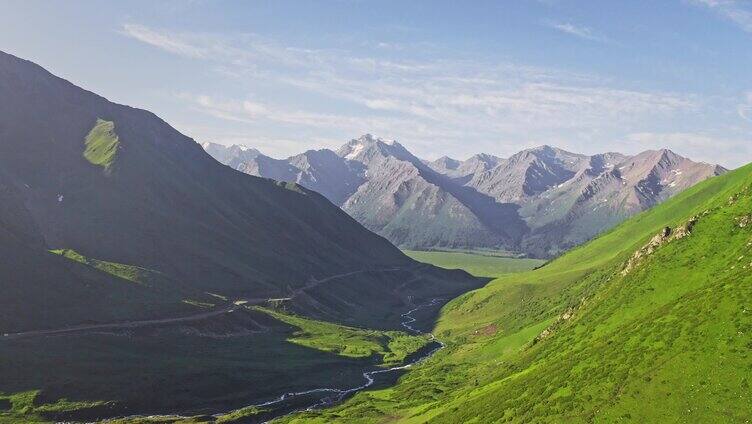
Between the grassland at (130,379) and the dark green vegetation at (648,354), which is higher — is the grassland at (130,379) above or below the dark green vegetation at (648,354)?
below

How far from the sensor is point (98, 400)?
14825 centimetres

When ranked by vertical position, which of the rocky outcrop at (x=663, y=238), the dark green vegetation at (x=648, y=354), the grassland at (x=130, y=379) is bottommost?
the grassland at (x=130, y=379)

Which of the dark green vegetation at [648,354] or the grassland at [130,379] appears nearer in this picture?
the dark green vegetation at [648,354]

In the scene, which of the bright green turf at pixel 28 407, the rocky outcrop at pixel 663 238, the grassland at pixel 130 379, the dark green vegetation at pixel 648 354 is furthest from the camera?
the grassland at pixel 130 379

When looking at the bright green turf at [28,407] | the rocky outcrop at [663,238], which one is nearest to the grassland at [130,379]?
the bright green turf at [28,407]

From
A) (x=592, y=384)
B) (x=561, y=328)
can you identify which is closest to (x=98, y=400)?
(x=561, y=328)

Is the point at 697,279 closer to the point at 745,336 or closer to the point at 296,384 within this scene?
the point at 745,336

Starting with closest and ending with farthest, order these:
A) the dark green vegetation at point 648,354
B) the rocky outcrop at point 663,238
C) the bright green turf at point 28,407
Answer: the dark green vegetation at point 648,354, the rocky outcrop at point 663,238, the bright green turf at point 28,407

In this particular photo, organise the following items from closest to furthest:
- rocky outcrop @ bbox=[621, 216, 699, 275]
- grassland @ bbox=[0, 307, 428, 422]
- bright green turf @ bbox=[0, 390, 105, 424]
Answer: rocky outcrop @ bbox=[621, 216, 699, 275]
bright green turf @ bbox=[0, 390, 105, 424]
grassland @ bbox=[0, 307, 428, 422]

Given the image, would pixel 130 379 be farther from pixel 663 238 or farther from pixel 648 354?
pixel 663 238

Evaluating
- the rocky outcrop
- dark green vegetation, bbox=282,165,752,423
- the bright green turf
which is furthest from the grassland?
the rocky outcrop

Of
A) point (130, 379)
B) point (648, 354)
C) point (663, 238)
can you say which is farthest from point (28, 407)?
point (663, 238)

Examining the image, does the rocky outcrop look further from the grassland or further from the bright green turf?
the bright green turf

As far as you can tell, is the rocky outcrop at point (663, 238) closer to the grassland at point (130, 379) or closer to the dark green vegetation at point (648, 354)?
the dark green vegetation at point (648, 354)
